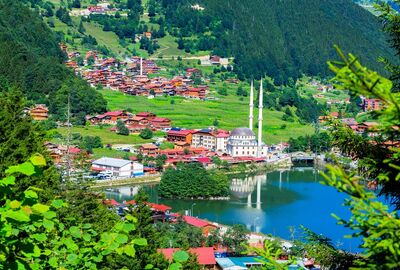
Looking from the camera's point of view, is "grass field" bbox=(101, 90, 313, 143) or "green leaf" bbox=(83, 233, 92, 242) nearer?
"green leaf" bbox=(83, 233, 92, 242)

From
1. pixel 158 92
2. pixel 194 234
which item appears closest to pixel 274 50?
pixel 158 92

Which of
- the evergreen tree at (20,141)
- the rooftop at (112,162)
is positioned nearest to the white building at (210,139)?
the rooftop at (112,162)

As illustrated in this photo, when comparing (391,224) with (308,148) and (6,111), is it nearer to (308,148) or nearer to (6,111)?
(6,111)

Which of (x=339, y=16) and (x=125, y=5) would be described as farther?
(x=339, y=16)

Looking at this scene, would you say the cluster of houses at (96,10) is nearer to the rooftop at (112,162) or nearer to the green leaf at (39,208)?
the rooftop at (112,162)

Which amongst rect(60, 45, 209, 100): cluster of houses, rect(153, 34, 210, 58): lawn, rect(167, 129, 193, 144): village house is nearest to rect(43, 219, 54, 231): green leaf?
rect(167, 129, 193, 144): village house

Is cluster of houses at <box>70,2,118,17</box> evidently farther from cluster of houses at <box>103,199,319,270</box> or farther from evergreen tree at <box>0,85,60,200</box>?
evergreen tree at <box>0,85,60,200</box>

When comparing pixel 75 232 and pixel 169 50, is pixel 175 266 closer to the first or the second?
pixel 75 232

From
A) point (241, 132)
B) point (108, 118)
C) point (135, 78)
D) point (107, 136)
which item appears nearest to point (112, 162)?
point (107, 136)
